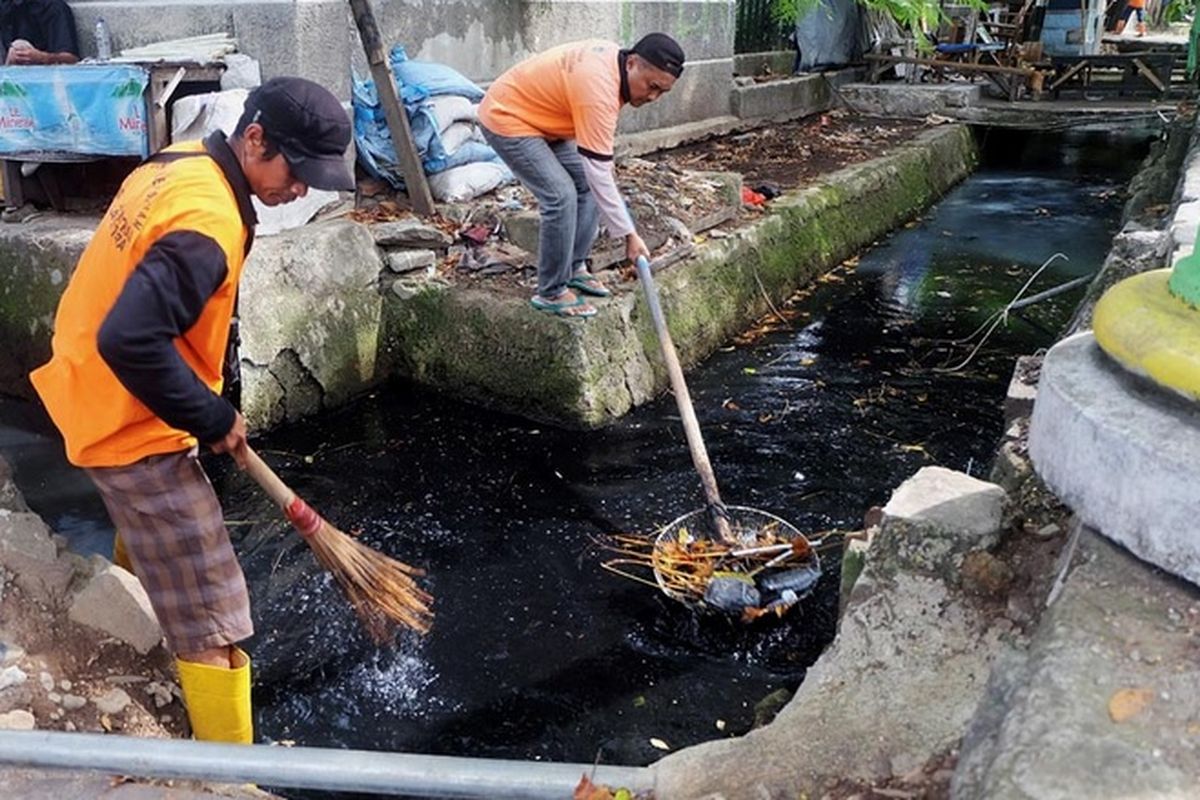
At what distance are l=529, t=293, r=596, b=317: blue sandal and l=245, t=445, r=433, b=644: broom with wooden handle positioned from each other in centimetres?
274

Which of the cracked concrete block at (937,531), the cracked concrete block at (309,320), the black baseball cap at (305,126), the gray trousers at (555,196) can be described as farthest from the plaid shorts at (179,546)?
the gray trousers at (555,196)

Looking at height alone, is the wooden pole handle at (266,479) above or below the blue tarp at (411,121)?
below

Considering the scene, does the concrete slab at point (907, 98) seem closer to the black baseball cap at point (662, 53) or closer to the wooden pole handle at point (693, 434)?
the black baseball cap at point (662, 53)

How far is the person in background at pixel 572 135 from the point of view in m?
5.33

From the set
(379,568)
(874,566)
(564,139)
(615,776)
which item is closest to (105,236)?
(379,568)

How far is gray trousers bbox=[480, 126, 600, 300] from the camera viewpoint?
5.77 meters

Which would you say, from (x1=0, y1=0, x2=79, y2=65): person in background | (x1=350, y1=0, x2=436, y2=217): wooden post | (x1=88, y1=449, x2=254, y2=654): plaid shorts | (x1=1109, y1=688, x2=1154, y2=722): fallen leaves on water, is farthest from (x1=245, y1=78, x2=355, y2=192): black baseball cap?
(x1=0, y1=0, x2=79, y2=65): person in background

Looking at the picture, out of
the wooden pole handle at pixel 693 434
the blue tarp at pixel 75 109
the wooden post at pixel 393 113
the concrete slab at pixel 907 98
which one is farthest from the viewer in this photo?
the concrete slab at pixel 907 98

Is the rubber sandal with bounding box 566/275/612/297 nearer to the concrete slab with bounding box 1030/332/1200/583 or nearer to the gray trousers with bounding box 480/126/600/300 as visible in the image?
the gray trousers with bounding box 480/126/600/300

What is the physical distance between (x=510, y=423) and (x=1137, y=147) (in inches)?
588

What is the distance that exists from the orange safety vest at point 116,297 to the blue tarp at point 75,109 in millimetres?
3619

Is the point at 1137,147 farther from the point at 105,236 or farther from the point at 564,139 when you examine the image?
the point at 105,236

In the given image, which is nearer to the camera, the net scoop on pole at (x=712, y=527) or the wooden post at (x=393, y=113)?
the net scoop on pole at (x=712, y=527)

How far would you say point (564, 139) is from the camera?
234 inches
